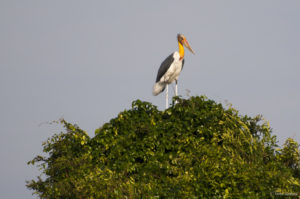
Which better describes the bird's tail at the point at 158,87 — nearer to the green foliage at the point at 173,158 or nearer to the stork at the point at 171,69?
the stork at the point at 171,69

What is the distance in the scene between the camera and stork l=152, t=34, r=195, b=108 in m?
17.3

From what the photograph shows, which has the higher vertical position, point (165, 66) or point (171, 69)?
point (165, 66)

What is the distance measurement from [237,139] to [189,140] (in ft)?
4.12

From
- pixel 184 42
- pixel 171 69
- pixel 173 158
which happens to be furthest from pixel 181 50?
pixel 173 158

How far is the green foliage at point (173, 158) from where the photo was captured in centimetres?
1070

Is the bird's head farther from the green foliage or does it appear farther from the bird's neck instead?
the green foliage

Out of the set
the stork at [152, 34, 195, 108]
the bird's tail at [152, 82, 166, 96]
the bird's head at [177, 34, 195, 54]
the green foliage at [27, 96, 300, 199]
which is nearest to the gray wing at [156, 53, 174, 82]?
the stork at [152, 34, 195, 108]

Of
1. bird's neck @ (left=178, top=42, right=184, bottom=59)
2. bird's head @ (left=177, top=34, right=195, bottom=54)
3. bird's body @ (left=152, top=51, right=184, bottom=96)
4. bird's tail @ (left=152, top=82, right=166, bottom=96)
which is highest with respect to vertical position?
bird's head @ (left=177, top=34, right=195, bottom=54)

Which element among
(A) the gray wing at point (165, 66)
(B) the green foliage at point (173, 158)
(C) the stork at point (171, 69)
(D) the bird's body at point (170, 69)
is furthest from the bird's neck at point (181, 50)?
(B) the green foliage at point (173, 158)

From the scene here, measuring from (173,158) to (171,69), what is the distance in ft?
18.5

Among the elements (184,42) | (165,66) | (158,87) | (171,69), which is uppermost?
(184,42)

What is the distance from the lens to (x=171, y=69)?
17.2 m

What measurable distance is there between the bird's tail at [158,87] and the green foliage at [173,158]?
421cm

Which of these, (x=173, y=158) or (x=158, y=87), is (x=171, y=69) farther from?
(x=173, y=158)
